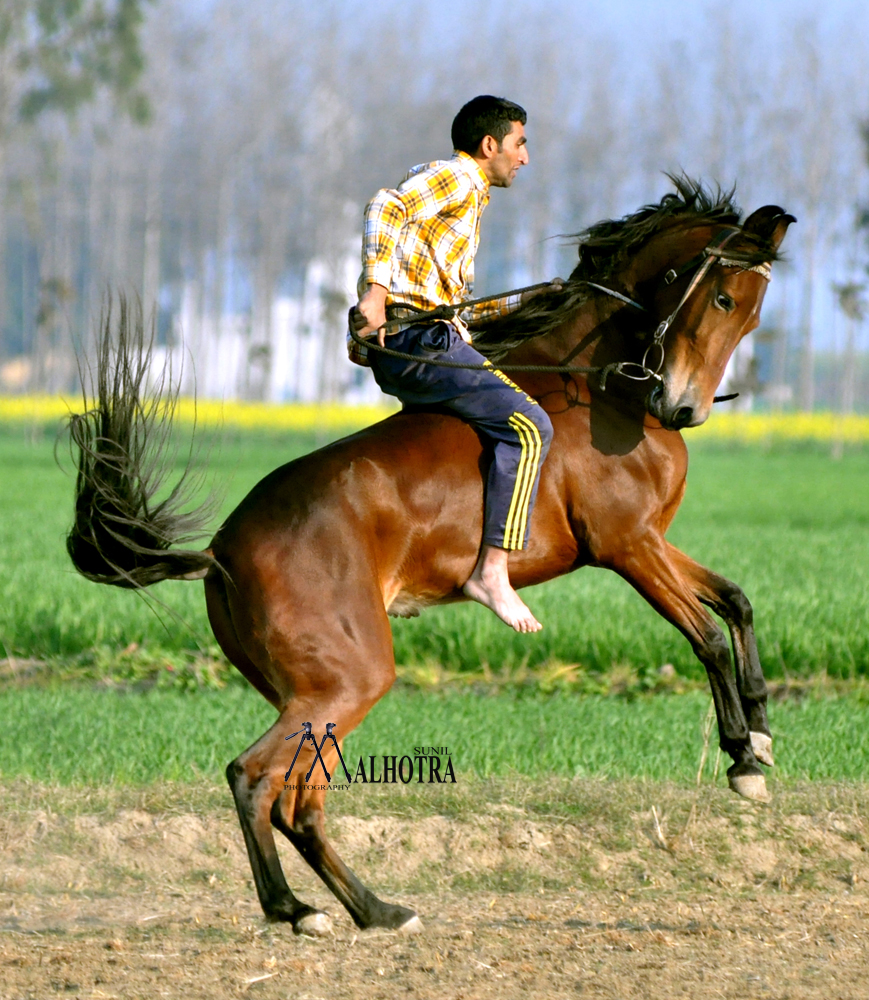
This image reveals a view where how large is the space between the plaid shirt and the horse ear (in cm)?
103

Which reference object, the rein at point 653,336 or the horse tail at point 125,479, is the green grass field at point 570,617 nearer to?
the horse tail at point 125,479

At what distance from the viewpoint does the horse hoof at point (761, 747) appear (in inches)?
208

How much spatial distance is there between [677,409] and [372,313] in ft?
3.92

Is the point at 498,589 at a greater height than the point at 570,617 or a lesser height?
greater

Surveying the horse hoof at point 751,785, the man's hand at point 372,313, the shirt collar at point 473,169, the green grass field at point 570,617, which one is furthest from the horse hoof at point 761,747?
the green grass field at point 570,617

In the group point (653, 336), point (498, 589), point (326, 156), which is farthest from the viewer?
point (326, 156)

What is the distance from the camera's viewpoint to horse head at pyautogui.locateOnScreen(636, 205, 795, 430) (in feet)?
16.6

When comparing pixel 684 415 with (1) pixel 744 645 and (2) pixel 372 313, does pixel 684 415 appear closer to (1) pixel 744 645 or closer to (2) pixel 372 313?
(1) pixel 744 645

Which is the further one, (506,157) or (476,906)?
(476,906)

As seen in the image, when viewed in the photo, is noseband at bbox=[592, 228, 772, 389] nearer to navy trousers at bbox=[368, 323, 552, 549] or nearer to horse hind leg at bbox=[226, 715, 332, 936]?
navy trousers at bbox=[368, 323, 552, 549]

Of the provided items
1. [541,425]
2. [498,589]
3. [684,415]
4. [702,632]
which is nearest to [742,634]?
[702,632]

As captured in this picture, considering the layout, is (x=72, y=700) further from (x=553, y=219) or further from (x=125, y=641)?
(x=553, y=219)

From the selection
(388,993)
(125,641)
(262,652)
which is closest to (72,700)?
(125,641)

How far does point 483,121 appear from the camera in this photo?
520cm
